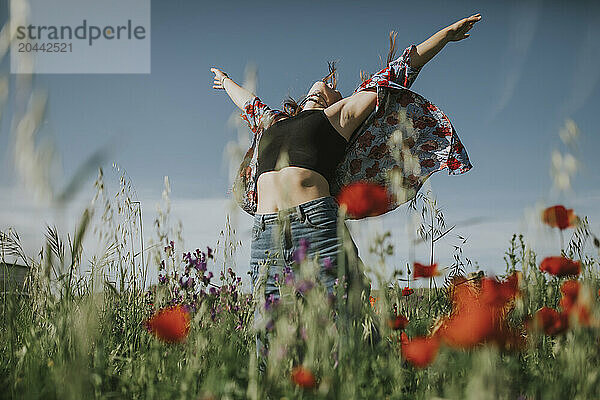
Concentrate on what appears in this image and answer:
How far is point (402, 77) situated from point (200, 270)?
4.50 ft

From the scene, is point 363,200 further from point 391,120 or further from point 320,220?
point 391,120

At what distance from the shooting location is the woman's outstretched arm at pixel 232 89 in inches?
124

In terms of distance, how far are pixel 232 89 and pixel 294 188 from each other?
4.08 feet

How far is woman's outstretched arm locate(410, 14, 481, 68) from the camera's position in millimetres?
2393

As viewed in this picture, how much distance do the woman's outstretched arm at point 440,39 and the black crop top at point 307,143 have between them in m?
0.54

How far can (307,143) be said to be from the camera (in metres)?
2.39

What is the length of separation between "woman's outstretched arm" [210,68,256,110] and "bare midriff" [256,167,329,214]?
0.86m

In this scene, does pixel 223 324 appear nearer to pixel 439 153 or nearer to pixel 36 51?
pixel 36 51

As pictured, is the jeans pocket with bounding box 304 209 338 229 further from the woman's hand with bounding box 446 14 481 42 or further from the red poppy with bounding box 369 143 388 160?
the woman's hand with bounding box 446 14 481 42

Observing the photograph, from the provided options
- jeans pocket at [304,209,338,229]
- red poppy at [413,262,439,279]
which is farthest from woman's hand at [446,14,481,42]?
red poppy at [413,262,439,279]

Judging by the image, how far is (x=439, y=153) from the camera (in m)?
2.69

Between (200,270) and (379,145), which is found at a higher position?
(379,145)

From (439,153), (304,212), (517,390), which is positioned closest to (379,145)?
(439,153)

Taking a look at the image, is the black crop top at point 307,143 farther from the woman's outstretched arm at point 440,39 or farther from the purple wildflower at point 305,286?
the purple wildflower at point 305,286
